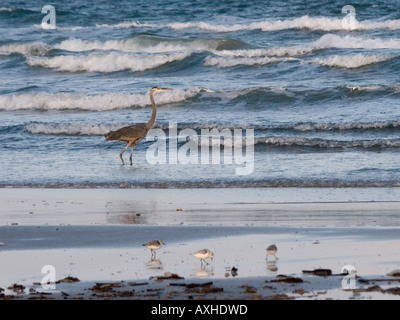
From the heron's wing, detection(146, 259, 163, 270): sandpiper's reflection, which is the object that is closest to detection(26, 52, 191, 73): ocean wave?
the heron's wing

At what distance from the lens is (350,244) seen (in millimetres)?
7684

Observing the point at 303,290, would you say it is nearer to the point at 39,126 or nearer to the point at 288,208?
the point at 288,208

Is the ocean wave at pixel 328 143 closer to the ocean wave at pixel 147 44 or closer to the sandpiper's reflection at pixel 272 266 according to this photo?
the sandpiper's reflection at pixel 272 266

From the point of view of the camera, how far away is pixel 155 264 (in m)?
7.05

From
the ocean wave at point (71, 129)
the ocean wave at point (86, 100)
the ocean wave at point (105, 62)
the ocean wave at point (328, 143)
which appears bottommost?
the ocean wave at point (328, 143)

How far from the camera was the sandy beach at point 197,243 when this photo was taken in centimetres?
623

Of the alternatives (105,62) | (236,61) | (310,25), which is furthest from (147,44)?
(236,61)

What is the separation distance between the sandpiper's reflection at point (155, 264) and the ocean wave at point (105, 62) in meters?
16.9

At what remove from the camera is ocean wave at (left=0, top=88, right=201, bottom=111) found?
1953 centimetres

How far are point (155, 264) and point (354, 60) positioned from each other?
51.5 feet

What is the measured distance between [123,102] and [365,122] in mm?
6028

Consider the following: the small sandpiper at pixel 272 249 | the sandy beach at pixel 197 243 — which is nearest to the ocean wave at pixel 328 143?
the sandy beach at pixel 197 243

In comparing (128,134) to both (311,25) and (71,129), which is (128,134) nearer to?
(71,129)
